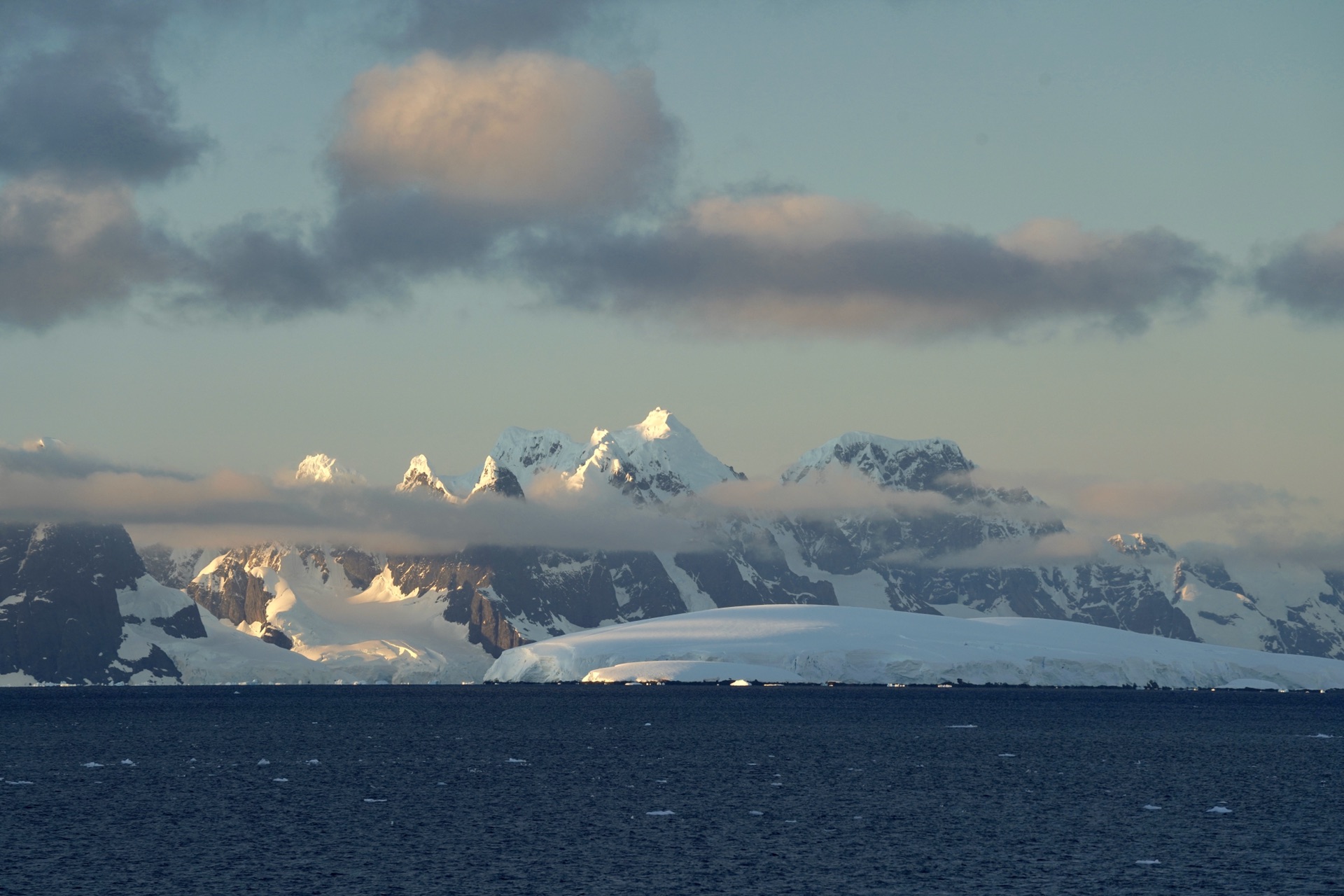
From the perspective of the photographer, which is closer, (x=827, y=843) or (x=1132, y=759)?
(x=827, y=843)

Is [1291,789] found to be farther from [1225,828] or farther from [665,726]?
[665,726]

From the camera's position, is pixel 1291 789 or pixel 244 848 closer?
pixel 244 848

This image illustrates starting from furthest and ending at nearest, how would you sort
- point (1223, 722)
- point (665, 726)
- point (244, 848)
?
point (1223, 722), point (665, 726), point (244, 848)

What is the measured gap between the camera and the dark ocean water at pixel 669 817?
58281 millimetres

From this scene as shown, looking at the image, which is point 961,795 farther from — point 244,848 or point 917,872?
point 244,848

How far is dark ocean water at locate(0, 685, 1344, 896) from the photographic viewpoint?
58.3 metres

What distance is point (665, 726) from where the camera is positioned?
16250 centimetres

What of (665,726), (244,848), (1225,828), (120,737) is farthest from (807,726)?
(244,848)

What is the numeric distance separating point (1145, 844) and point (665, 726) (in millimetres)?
98276

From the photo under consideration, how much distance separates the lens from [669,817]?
75.9 meters

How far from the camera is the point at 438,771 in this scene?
335 feet

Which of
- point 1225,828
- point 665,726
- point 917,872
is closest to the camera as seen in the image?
point 917,872

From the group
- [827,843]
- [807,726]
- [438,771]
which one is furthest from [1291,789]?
[807,726]

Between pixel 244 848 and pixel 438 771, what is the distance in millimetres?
37148
